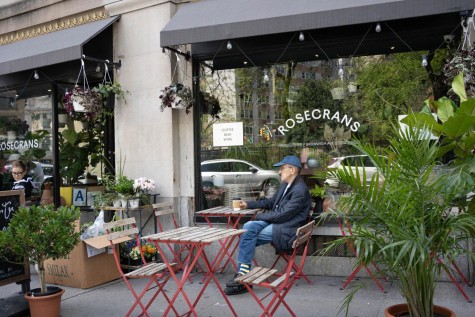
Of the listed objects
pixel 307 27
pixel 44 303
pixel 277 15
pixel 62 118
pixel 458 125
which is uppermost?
pixel 277 15

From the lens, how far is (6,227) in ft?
17.7

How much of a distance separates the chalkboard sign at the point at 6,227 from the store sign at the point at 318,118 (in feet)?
11.7

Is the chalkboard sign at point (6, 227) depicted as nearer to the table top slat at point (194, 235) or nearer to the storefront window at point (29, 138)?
the table top slat at point (194, 235)

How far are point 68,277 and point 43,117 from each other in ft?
13.7

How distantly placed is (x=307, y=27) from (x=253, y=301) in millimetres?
3209

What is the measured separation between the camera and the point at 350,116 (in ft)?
22.2

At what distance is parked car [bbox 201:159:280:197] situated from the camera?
7.16 m

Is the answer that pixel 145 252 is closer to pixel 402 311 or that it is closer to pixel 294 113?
pixel 294 113

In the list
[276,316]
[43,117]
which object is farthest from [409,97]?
[43,117]

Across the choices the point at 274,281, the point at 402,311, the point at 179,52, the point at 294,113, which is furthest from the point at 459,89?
the point at 179,52

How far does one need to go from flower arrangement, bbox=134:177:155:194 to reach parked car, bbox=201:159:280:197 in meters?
0.80

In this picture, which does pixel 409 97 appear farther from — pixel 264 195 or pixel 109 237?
pixel 109 237

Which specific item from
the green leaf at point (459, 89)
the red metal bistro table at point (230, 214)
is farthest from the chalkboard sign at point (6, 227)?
the green leaf at point (459, 89)

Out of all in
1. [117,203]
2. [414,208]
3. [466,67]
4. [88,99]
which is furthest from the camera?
[88,99]
